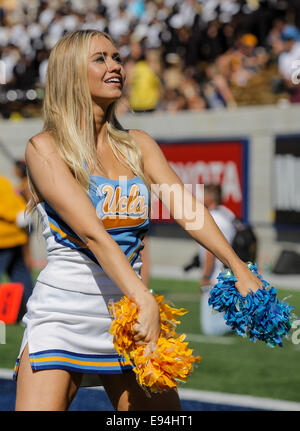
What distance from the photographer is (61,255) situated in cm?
288

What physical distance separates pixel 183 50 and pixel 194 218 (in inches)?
565

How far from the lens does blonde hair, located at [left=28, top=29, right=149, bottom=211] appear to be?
9.31ft

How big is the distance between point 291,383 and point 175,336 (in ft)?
12.0

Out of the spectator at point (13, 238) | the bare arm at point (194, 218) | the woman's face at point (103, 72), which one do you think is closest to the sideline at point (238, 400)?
the bare arm at point (194, 218)

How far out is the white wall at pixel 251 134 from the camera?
48.8ft

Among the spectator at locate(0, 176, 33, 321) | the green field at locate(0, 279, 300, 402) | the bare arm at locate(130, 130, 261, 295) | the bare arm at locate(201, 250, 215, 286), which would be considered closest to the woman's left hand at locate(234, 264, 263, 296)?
the bare arm at locate(130, 130, 261, 295)

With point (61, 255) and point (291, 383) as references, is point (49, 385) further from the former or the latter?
point (291, 383)

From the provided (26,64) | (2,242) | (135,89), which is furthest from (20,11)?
(2,242)

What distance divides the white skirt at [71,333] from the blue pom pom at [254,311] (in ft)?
1.23

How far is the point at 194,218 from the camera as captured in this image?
2984 mm

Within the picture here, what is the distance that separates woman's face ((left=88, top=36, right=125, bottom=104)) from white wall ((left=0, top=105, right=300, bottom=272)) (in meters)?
11.9

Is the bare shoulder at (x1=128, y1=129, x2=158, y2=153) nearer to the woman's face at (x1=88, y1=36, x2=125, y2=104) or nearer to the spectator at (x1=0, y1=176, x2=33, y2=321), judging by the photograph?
the woman's face at (x1=88, y1=36, x2=125, y2=104)

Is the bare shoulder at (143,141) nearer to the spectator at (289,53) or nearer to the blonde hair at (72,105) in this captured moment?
the blonde hair at (72,105)

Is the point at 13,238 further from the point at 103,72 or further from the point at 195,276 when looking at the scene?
the point at 103,72
